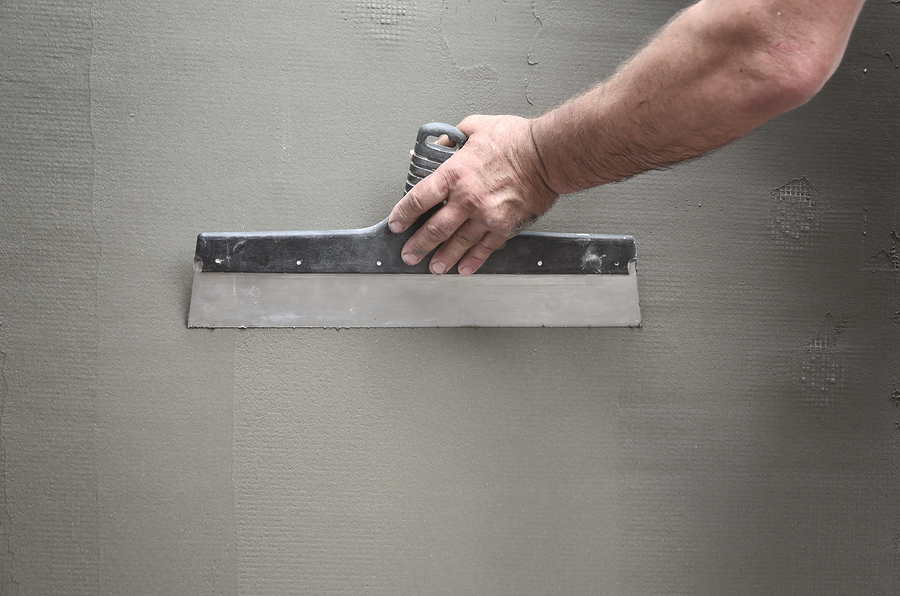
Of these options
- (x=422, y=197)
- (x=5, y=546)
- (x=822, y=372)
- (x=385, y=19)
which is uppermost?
(x=385, y=19)

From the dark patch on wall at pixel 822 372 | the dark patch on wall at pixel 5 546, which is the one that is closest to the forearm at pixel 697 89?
the dark patch on wall at pixel 822 372

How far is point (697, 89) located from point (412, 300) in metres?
0.50

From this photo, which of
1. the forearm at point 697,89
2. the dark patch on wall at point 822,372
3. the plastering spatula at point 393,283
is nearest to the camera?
the forearm at point 697,89

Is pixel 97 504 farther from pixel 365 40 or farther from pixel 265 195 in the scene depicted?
pixel 365 40

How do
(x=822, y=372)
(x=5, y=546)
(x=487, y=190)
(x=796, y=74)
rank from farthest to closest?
(x=822, y=372) < (x=5, y=546) < (x=487, y=190) < (x=796, y=74)

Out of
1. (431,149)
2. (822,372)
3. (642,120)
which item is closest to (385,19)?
(431,149)

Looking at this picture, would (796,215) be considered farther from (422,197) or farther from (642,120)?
(422,197)

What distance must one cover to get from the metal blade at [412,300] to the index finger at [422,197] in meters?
0.11

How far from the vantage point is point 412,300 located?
921mm

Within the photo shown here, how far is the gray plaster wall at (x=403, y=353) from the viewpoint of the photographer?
36.3 inches

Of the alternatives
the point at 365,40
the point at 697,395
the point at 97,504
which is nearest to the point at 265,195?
the point at 365,40

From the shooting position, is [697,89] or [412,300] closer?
[697,89]

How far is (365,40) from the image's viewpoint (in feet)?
3.18

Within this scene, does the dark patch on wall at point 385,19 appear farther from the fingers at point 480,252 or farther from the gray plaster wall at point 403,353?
the fingers at point 480,252
